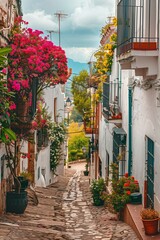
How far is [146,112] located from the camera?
33.7 feet

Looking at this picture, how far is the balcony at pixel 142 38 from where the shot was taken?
8.77 meters

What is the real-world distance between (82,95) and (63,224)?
16998mm

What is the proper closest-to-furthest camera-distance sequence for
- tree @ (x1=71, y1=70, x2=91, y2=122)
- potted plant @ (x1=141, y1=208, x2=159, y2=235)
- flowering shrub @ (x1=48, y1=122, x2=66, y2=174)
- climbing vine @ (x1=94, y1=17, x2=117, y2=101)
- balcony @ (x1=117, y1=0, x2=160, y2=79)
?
potted plant @ (x1=141, y1=208, x2=159, y2=235), balcony @ (x1=117, y1=0, x2=160, y2=79), climbing vine @ (x1=94, y1=17, x2=117, y2=101), flowering shrub @ (x1=48, y1=122, x2=66, y2=174), tree @ (x1=71, y1=70, x2=91, y2=122)

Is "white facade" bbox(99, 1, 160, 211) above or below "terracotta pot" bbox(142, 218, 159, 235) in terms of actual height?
above

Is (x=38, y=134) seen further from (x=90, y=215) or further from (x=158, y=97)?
(x=158, y=97)

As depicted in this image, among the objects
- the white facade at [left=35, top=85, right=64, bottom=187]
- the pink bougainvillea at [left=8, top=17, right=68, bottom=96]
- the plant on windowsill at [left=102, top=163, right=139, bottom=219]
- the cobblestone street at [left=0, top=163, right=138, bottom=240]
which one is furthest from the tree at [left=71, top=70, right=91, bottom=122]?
the plant on windowsill at [left=102, top=163, right=139, bottom=219]

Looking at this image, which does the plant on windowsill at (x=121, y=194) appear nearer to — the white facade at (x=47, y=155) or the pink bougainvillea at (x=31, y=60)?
the pink bougainvillea at (x=31, y=60)

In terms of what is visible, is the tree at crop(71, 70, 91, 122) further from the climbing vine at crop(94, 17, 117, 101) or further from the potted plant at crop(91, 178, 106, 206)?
the potted plant at crop(91, 178, 106, 206)

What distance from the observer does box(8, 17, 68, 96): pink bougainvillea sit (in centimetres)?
1206

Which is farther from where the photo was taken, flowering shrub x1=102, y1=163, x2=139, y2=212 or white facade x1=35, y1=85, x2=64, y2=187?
white facade x1=35, y1=85, x2=64, y2=187

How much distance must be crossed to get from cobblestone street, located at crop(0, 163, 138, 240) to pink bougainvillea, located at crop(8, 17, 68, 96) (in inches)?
127

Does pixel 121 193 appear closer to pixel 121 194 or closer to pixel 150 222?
pixel 121 194

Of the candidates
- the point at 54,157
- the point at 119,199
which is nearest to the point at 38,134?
the point at 54,157

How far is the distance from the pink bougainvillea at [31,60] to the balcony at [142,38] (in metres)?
2.93
